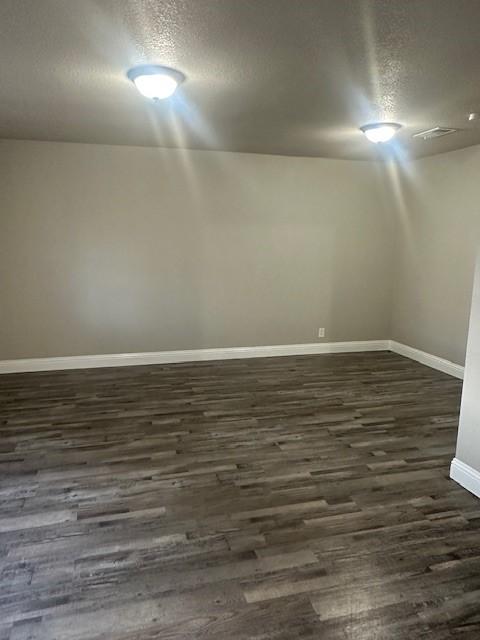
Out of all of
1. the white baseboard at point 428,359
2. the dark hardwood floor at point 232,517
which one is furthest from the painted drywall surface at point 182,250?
the dark hardwood floor at point 232,517

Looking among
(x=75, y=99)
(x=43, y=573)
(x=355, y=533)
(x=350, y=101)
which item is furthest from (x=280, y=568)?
(x=75, y=99)

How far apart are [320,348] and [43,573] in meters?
4.31

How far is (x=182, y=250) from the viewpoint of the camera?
Result: 205 inches

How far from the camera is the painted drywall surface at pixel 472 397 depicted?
2719mm

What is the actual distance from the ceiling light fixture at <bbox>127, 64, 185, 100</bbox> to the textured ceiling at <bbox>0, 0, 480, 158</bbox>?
69mm

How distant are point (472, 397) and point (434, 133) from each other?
7.98 ft

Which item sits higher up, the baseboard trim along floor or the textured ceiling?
the textured ceiling

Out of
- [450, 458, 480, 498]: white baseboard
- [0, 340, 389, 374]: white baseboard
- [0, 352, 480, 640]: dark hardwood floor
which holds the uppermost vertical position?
[0, 340, 389, 374]: white baseboard

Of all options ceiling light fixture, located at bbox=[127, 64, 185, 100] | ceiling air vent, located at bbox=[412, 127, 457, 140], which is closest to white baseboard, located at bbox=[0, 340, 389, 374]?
ceiling air vent, located at bbox=[412, 127, 457, 140]

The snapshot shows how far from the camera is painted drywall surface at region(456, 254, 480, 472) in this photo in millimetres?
2719

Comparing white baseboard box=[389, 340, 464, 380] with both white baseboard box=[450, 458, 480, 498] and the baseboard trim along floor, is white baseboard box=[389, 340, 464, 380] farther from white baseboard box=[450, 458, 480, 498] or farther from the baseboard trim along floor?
white baseboard box=[450, 458, 480, 498]

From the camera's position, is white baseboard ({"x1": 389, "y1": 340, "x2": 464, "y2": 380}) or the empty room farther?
white baseboard ({"x1": 389, "y1": 340, "x2": 464, "y2": 380})

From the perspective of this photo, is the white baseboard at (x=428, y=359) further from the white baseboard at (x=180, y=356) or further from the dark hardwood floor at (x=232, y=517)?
the dark hardwood floor at (x=232, y=517)

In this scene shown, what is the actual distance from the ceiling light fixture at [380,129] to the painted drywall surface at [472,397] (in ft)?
5.34
